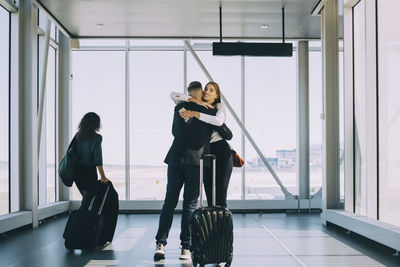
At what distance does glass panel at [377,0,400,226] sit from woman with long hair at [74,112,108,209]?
3.00 m

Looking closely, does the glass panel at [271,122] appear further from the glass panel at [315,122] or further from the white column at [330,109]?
the white column at [330,109]

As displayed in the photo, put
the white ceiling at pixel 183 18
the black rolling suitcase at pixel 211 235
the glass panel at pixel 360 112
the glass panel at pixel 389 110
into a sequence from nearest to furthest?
the black rolling suitcase at pixel 211 235 < the glass panel at pixel 389 110 < the glass panel at pixel 360 112 < the white ceiling at pixel 183 18

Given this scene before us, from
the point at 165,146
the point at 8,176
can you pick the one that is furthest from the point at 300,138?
the point at 8,176

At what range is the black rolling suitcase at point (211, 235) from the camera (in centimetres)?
346

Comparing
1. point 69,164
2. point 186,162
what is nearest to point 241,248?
point 186,162

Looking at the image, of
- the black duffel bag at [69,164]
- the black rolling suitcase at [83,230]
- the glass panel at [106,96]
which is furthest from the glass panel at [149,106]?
the black rolling suitcase at [83,230]

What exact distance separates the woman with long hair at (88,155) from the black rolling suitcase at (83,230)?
0.28 meters

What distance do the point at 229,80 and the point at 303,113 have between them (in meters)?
1.55

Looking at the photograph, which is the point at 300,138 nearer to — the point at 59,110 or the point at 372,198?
the point at 372,198

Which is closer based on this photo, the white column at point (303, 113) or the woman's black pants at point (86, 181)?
the woman's black pants at point (86, 181)

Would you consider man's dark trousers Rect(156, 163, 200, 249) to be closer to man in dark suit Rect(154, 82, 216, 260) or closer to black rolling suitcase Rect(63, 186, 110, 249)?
man in dark suit Rect(154, 82, 216, 260)

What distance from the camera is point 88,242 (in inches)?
170

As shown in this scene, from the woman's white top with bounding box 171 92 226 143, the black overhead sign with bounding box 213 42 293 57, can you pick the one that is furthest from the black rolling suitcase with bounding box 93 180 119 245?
the black overhead sign with bounding box 213 42 293 57

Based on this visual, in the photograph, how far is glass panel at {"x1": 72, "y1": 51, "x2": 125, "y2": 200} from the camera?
28.1 ft
